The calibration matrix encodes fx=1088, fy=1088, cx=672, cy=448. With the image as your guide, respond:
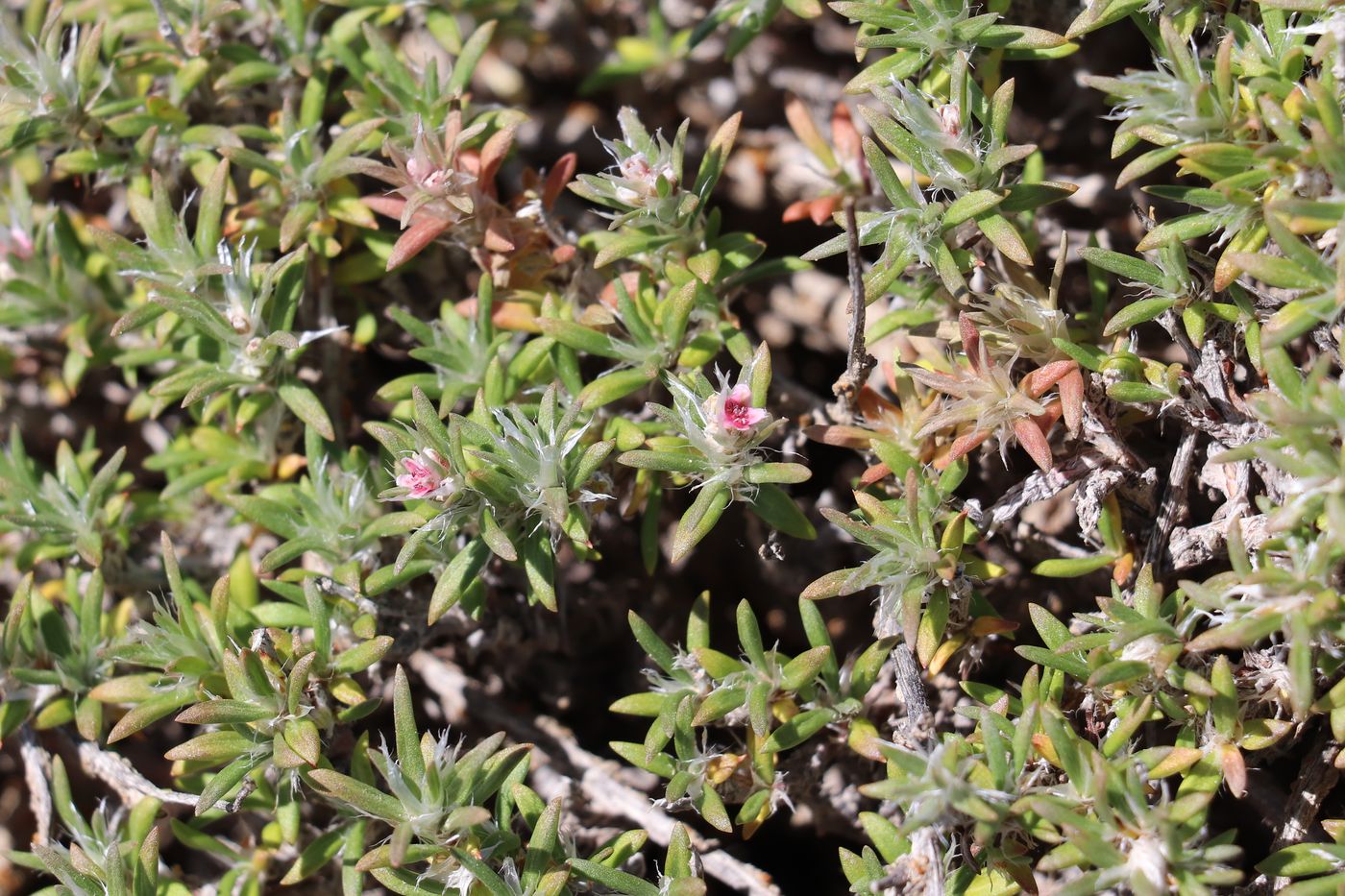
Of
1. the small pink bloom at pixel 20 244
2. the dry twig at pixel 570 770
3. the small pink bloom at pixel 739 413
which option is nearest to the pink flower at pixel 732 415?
the small pink bloom at pixel 739 413

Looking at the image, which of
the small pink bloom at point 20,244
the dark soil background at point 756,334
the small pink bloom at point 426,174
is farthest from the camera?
the small pink bloom at point 20,244

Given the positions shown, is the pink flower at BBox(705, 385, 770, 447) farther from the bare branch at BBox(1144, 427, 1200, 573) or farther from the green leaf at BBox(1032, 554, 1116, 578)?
the bare branch at BBox(1144, 427, 1200, 573)

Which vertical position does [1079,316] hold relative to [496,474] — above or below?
above

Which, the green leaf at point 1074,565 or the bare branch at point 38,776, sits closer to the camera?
Answer: the green leaf at point 1074,565

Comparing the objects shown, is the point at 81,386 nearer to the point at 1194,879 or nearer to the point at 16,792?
the point at 16,792

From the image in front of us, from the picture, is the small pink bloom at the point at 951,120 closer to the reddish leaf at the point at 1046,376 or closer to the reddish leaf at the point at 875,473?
the reddish leaf at the point at 1046,376

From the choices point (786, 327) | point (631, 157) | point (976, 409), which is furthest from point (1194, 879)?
point (786, 327)
